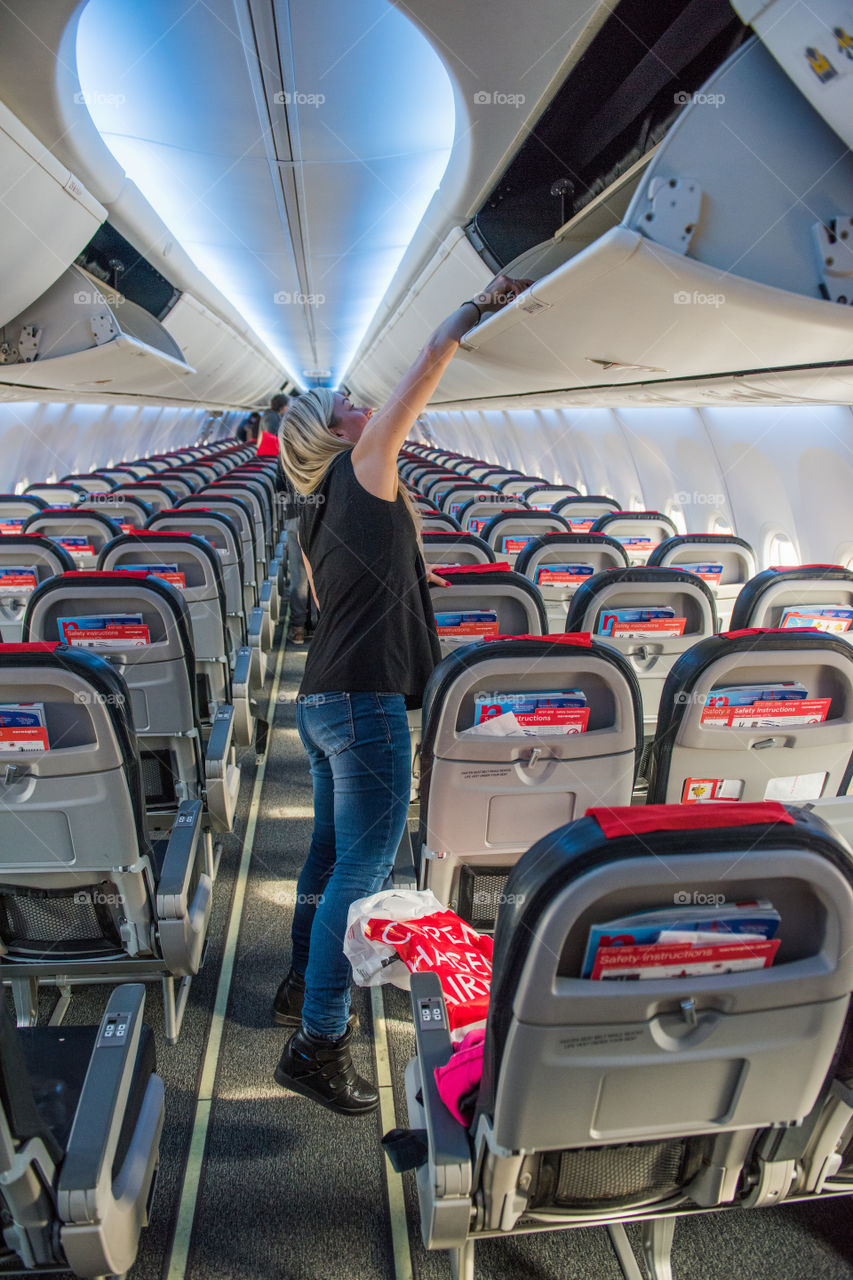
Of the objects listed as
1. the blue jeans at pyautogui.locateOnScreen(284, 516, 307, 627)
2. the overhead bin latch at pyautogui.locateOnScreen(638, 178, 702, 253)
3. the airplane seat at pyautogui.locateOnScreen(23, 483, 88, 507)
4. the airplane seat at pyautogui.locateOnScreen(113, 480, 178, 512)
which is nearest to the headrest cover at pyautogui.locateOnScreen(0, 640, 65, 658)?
the overhead bin latch at pyautogui.locateOnScreen(638, 178, 702, 253)

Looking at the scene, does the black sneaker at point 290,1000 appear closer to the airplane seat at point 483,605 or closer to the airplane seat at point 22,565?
the airplane seat at point 483,605

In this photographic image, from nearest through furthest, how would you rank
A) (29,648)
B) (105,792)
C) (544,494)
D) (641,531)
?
(29,648) → (105,792) → (641,531) → (544,494)

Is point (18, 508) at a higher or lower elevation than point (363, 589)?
lower

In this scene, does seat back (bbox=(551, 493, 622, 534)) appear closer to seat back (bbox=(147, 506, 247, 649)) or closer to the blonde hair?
seat back (bbox=(147, 506, 247, 649))

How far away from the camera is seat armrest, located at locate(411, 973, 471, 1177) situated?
144 centimetres

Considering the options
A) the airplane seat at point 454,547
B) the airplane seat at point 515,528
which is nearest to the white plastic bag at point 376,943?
the airplane seat at point 454,547

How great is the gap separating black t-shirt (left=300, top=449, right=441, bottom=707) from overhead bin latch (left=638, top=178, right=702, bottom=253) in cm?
145

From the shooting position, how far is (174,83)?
5.55 m

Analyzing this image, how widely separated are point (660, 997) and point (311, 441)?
5.49 ft

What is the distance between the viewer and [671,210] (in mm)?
2861

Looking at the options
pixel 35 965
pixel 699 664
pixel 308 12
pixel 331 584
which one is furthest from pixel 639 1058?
pixel 308 12

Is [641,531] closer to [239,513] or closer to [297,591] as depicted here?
[297,591]

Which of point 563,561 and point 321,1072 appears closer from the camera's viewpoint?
point 321,1072

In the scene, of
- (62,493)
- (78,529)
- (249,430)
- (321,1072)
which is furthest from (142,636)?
(249,430)
